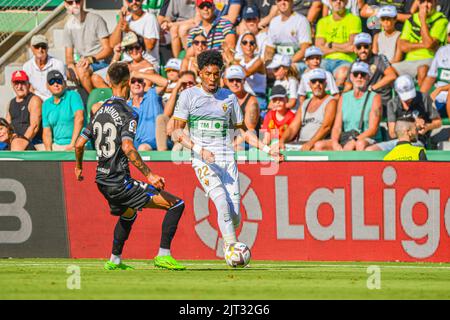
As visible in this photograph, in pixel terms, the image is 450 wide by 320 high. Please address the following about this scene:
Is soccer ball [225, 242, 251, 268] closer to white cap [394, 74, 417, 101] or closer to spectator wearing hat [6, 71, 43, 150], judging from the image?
white cap [394, 74, 417, 101]

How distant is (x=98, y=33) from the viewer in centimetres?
1859

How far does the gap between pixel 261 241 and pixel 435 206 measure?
258 cm

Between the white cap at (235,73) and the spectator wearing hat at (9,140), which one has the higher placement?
the white cap at (235,73)

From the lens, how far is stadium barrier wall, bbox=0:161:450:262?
13828 millimetres

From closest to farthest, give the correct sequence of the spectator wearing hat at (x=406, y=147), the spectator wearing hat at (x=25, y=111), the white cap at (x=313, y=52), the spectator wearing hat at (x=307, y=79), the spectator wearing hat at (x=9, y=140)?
the spectator wearing hat at (x=406, y=147) → the spectator wearing hat at (x=9, y=140) → the spectator wearing hat at (x=307, y=79) → the white cap at (x=313, y=52) → the spectator wearing hat at (x=25, y=111)

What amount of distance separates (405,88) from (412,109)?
371mm

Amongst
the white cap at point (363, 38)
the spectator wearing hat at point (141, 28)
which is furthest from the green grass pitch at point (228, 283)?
the spectator wearing hat at point (141, 28)

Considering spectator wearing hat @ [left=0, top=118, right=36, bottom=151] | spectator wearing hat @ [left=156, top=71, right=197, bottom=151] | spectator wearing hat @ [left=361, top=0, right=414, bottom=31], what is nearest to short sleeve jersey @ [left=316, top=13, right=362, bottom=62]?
spectator wearing hat @ [left=361, top=0, right=414, bottom=31]

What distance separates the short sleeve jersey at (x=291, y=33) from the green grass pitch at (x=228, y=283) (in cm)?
608

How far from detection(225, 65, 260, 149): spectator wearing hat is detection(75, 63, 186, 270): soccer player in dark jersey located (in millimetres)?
5232

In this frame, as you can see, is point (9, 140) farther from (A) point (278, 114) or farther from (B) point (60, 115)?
(A) point (278, 114)

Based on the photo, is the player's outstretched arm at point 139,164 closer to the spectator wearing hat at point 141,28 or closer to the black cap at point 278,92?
the black cap at point 278,92

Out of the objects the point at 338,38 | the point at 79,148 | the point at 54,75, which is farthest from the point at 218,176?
the point at 338,38

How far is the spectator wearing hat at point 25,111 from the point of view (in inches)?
678
